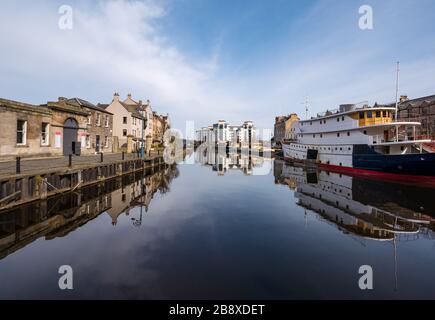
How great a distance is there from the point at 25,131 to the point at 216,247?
77.9 feet

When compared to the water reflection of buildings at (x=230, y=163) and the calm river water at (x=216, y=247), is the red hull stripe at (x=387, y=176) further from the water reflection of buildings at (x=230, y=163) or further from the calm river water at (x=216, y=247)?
the water reflection of buildings at (x=230, y=163)

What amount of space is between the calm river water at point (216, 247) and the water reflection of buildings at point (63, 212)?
0.17 feet

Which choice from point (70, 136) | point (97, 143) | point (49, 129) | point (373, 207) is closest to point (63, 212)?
point (49, 129)

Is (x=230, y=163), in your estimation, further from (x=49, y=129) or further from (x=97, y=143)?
(x=49, y=129)

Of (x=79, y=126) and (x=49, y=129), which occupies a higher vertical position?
(x=79, y=126)

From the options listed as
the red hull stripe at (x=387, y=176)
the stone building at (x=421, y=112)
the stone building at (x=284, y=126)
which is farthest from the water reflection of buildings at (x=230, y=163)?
the stone building at (x=421, y=112)

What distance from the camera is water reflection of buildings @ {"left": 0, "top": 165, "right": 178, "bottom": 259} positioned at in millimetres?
9594

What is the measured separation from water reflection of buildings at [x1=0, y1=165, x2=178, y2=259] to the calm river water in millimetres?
50

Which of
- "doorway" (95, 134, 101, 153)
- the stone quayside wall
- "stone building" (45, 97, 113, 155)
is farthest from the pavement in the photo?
"doorway" (95, 134, 101, 153)

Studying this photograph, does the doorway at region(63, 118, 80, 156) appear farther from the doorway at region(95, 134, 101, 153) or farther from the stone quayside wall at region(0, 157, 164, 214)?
the stone quayside wall at region(0, 157, 164, 214)

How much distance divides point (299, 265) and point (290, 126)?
92.2 m

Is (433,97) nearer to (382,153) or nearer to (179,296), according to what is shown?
(382,153)

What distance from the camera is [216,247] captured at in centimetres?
909
